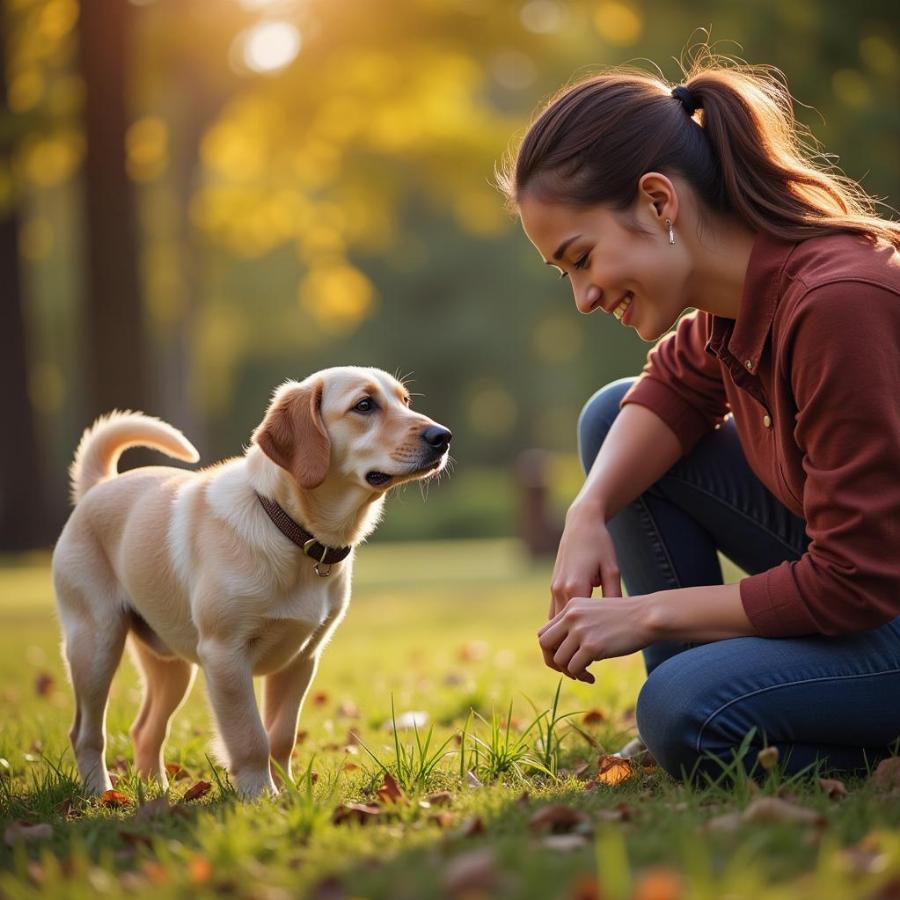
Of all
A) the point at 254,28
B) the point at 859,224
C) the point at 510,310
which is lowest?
the point at 510,310

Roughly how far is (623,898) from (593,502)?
60.5 inches

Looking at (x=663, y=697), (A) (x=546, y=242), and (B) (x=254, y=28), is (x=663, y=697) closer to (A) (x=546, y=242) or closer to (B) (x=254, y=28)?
(A) (x=546, y=242)

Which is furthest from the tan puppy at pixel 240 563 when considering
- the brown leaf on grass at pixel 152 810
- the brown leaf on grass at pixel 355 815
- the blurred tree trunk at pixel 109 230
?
the blurred tree trunk at pixel 109 230

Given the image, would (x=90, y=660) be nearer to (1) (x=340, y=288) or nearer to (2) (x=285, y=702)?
(2) (x=285, y=702)

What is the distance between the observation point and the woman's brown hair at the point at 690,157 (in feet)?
8.68

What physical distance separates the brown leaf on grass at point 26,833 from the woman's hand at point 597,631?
1145 mm

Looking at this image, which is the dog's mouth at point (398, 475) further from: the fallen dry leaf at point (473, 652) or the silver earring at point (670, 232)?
the fallen dry leaf at point (473, 652)

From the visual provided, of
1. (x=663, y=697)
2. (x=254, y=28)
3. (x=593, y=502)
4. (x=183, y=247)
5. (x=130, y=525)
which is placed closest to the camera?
(x=663, y=697)

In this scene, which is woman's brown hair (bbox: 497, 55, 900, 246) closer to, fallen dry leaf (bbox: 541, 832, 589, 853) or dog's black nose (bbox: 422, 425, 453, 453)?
dog's black nose (bbox: 422, 425, 453, 453)

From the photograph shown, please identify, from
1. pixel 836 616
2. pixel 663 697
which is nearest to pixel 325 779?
pixel 663 697

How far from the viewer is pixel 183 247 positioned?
16031 mm

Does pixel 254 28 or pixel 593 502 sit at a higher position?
pixel 254 28

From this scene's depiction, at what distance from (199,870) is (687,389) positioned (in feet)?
6.41

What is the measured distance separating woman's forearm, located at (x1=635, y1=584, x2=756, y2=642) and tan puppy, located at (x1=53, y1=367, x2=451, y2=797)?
1015 millimetres
